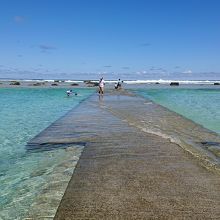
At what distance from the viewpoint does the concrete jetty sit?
5.88 metres

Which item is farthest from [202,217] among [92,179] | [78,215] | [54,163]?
[54,163]

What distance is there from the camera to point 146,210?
19.3 ft

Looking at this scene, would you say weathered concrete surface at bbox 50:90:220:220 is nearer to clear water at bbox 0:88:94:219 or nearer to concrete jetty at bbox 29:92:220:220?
concrete jetty at bbox 29:92:220:220

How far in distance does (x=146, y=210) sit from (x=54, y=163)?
15.6 feet

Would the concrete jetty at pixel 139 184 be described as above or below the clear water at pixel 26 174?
above

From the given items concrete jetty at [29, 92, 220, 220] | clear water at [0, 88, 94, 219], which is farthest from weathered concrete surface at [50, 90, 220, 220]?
clear water at [0, 88, 94, 219]

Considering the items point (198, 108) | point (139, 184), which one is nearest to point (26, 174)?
point (139, 184)

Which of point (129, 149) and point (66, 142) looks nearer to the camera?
point (129, 149)

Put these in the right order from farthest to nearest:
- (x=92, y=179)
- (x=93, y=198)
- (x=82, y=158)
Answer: (x=82, y=158) → (x=92, y=179) → (x=93, y=198)

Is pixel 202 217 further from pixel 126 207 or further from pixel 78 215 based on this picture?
pixel 78 215

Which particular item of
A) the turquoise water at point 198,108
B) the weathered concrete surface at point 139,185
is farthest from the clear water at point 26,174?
the turquoise water at point 198,108

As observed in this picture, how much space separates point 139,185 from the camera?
283 inches

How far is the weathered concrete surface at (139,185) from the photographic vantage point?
5.87 metres

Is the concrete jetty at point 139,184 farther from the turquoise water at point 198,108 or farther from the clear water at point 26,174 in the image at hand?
the turquoise water at point 198,108
